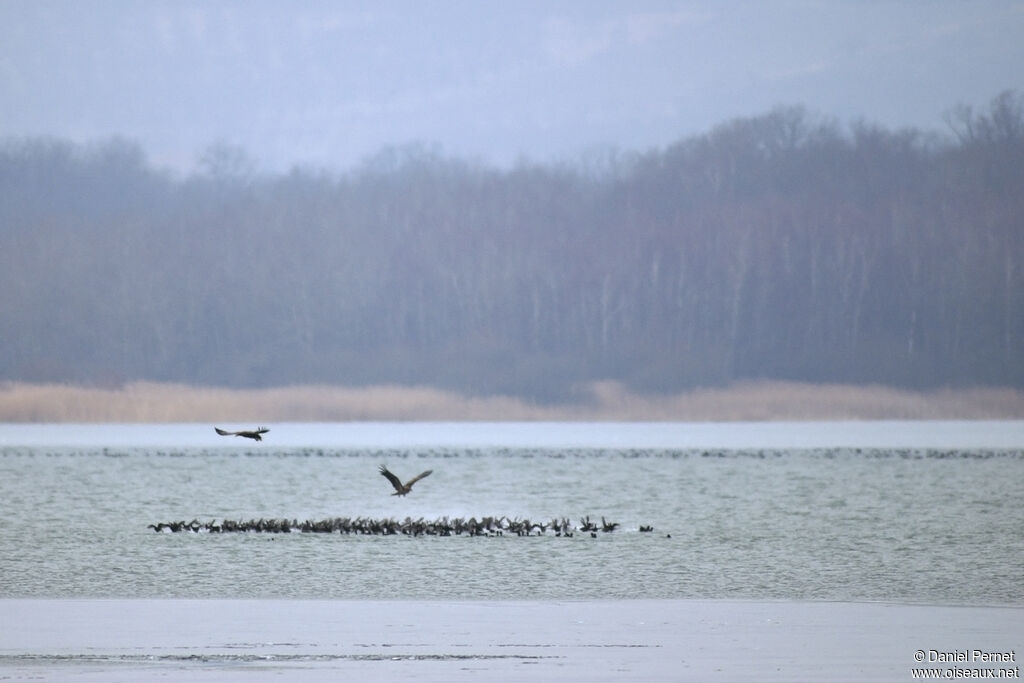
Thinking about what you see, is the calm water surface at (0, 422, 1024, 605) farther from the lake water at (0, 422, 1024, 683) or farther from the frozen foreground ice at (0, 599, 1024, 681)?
the frozen foreground ice at (0, 599, 1024, 681)

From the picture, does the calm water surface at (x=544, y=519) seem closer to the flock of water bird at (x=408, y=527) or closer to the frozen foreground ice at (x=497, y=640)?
the flock of water bird at (x=408, y=527)

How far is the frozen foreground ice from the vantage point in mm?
16078

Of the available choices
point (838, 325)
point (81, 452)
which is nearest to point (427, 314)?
point (838, 325)

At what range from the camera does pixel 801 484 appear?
47.9 metres

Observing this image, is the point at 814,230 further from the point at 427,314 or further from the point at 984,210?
the point at 427,314

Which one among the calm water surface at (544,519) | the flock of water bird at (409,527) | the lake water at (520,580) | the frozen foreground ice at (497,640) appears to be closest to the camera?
the frozen foreground ice at (497,640)

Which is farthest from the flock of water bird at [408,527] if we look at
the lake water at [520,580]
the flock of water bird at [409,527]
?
the lake water at [520,580]

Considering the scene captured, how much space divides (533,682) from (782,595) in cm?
825

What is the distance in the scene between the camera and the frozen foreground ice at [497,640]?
633 inches

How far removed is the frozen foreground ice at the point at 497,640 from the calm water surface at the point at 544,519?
1.80 m

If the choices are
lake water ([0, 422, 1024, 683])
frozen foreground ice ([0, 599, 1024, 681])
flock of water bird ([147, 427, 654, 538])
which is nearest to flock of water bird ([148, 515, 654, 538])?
flock of water bird ([147, 427, 654, 538])

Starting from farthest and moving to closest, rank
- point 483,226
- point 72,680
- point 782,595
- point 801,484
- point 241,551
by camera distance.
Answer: point 483,226, point 801,484, point 241,551, point 782,595, point 72,680

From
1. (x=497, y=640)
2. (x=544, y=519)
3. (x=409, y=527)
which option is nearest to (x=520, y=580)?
(x=497, y=640)

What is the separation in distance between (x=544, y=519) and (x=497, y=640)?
1730 cm
